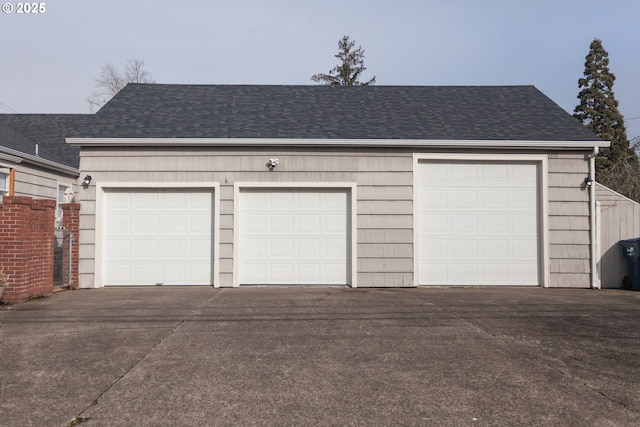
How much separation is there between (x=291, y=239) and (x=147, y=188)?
3361mm

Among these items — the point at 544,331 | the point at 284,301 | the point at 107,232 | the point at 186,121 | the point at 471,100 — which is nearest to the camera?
the point at 544,331

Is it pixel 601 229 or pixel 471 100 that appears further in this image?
pixel 471 100

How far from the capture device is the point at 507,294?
9.28m

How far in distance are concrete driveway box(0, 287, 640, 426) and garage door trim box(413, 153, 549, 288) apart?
2.39m

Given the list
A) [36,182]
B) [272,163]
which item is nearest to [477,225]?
[272,163]

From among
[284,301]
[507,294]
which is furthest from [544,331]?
[284,301]

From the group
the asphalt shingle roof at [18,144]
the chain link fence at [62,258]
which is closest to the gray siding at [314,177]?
the chain link fence at [62,258]

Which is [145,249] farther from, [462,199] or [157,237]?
[462,199]

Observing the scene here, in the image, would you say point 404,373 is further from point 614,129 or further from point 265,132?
point 614,129

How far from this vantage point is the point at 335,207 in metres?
10.4

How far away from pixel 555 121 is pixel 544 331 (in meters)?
6.97

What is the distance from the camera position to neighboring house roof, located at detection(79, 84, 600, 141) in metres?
10.5

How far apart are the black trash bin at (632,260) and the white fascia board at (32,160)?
1378 cm

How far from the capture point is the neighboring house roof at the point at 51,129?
14514 millimetres
